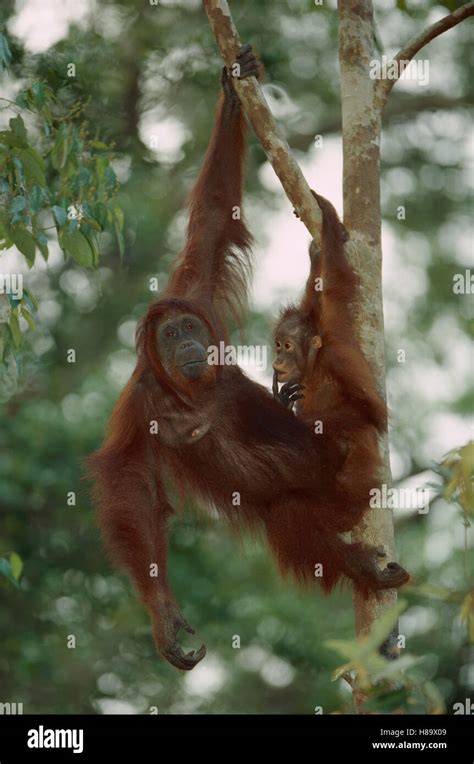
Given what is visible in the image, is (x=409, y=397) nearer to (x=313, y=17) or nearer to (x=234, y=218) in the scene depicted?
(x=313, y=17)

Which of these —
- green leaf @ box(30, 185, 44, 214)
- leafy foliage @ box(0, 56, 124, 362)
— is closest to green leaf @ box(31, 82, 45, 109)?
leafy foliage @ box(0, 56, 124, 362)

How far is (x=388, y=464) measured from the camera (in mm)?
5551

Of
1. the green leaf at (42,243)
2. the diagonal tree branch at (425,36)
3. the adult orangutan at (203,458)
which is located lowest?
the adult orangutan at (203,458)

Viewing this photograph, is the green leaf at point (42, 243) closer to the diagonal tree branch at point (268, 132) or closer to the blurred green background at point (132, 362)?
the diagonal tree branch at point (268, 132)

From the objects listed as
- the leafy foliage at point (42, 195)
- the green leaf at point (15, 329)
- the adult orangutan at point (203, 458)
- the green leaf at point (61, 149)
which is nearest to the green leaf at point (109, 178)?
the leafy foliage at point (42, 195)

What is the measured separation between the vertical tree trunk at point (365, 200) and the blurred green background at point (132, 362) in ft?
16.9

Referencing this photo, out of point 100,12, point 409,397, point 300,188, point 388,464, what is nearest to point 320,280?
point 300,188

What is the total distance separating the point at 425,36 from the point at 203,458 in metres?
2.46

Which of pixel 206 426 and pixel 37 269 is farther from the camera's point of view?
pixel 37 269

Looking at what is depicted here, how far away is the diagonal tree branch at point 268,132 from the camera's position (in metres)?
5.41

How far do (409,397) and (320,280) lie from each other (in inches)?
217

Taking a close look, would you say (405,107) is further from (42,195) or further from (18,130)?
(18,130)

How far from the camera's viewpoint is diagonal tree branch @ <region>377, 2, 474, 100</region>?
5762mm

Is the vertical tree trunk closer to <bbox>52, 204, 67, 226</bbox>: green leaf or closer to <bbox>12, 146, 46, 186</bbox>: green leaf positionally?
<bbox>52, 204, 67, 226</bbox>: green leaf
